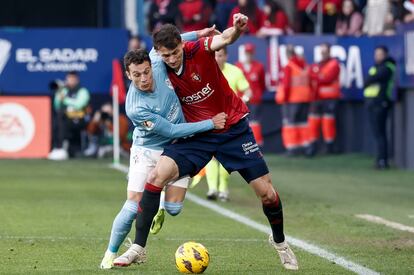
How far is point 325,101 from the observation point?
26094 mm

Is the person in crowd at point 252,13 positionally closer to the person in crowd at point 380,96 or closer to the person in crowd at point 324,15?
the person in crowd at point 324,15

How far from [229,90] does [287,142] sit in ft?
51.9

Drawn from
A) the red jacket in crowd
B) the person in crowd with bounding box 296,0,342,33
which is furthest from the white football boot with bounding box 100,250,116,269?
the person in crowd with bounding box 296,0,342,33

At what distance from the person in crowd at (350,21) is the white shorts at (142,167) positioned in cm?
1697

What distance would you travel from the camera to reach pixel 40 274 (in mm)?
9484

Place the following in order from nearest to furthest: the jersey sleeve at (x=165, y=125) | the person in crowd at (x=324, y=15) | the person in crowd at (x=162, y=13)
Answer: the jersey sleeve at (x=165, y=125) < the person in crowd at (x=162, y=13) < the person in crowd at (x=324, y=15)

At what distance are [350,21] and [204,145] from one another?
1730 centimetres

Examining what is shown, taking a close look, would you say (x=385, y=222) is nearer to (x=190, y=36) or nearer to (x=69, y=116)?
(x=190, y=36)

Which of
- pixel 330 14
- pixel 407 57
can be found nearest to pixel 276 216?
pixel 407 57

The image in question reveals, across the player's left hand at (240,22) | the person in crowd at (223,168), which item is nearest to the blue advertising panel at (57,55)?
the person in crowd at (223,168)

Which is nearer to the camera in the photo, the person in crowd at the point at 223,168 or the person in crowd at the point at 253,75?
the person in crowd at the point at 223,168

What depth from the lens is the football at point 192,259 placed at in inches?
376

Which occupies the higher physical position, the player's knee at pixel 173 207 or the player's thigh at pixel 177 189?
the player's thigh at pixel 177 189

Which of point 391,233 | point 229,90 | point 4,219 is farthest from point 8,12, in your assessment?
point 229,90
